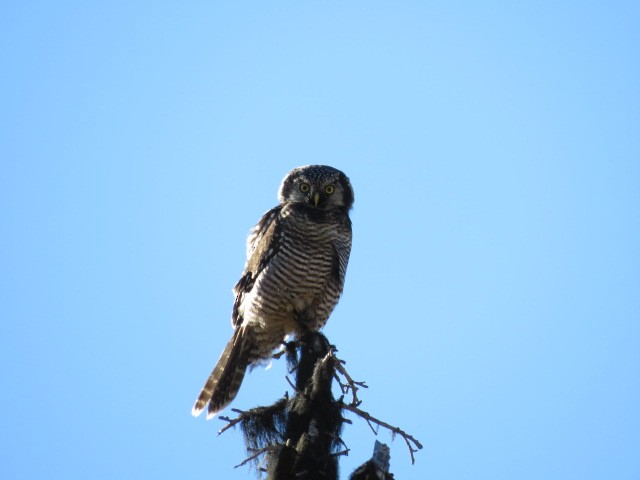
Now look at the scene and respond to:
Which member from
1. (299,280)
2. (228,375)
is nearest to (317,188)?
(299,280)

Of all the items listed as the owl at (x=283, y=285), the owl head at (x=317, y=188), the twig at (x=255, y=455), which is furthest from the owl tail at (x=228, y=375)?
the twig at (x=255, y=455)

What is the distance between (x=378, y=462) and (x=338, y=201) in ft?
14.2

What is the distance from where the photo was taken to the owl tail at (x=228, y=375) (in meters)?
7.92

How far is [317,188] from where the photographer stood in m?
8.73

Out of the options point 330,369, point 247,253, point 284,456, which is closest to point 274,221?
point 247,253

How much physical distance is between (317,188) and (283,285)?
1.08 m

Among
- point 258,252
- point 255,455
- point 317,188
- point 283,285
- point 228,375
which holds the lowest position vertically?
point 255,455

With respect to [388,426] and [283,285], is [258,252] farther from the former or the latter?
[388,426]

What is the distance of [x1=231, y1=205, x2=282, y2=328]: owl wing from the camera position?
8.38m

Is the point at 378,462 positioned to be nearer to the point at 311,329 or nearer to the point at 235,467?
the point at 235,467

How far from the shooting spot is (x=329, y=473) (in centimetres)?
492

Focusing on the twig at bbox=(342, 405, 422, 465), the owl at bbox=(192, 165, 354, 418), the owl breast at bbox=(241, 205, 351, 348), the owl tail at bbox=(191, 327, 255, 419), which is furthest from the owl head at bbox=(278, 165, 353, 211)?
the twig at bbox=(342, 405, 422, 465)

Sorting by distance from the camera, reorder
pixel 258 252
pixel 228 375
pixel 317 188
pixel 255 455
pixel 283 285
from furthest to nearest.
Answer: pixel 317 188 < pixel 258 252 < pixel 283 285 < pixel 228 375 < pixel 255 455

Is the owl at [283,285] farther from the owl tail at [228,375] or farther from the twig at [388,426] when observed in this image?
the twig at [388,426]
